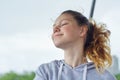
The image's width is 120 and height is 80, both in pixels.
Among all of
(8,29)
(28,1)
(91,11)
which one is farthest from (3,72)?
(8,29)

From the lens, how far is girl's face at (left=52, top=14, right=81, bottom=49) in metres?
1.42

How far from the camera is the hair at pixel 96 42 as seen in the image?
1511mm

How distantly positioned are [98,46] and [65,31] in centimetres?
20

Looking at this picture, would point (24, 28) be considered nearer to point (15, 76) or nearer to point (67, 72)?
point (15, 76)

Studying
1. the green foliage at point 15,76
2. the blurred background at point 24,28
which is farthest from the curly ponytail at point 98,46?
the blurred background at point 24,28

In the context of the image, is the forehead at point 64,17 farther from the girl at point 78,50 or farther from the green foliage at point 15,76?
the green foliage at point 15,76

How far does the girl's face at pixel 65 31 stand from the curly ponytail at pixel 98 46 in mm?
86

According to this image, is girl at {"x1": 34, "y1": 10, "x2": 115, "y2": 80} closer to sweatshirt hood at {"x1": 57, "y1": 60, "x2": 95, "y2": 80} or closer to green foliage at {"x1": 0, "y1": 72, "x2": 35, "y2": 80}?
sweatshirt hood at {"x1": 57, "y1": 60, "x2": 95, "y2": 80}

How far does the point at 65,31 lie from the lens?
1.44 meters

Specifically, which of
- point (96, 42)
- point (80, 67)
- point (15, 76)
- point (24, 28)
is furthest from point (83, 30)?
point (24, 28)

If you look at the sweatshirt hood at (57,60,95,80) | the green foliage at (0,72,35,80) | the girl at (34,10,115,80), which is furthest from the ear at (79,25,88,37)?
the green foliage at (0,72,35,80)

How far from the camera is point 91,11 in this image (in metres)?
2.27

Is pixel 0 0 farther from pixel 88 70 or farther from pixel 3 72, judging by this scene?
pixel 88 70

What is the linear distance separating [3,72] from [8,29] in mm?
1716
